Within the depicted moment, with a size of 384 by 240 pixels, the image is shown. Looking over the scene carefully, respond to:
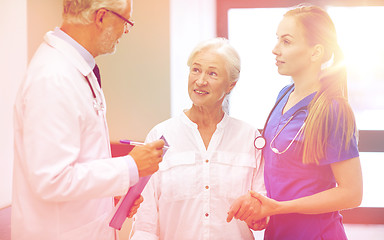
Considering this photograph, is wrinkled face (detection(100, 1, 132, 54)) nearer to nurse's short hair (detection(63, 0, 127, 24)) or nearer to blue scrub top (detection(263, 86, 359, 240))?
nurse's short hair (detection(63, 0, 127, 24))

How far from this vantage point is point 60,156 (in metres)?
1.05

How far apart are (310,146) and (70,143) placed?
0.89 metres

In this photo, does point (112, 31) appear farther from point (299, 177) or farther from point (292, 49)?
point (299, 177)

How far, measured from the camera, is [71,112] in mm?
1098

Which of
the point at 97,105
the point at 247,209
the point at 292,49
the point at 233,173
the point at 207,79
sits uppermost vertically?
the point at 292,49

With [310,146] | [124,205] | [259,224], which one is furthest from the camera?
[259,224]

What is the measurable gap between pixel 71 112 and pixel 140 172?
29 cm

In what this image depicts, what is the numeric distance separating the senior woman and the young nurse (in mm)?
133

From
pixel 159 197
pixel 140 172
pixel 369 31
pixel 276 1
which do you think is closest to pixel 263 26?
pixel 276 1

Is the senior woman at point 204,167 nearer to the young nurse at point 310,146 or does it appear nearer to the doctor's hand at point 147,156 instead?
the young nurse at point 310,146

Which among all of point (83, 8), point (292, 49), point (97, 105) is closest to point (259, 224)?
point (292, 49)

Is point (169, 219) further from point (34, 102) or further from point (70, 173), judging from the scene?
point (34, 102)

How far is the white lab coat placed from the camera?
1.05m

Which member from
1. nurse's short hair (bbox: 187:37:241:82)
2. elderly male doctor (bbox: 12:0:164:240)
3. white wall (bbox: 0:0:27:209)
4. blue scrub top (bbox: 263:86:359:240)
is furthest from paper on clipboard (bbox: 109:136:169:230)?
white wall (bbox: 0:0:27:209)
